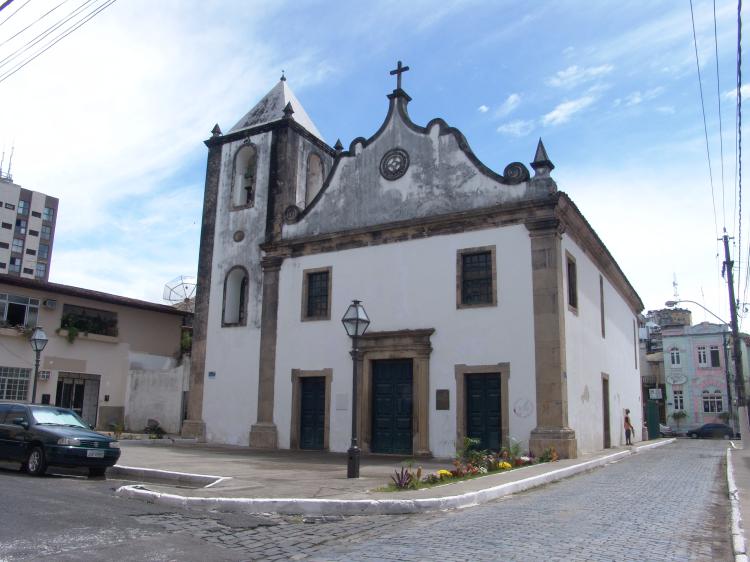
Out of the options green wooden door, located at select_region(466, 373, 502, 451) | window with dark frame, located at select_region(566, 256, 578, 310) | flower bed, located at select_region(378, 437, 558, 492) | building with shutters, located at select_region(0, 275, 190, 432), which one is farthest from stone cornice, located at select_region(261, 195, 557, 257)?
building with shutters, located at select_region(0, 275, 190, 432)

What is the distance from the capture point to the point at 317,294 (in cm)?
2053

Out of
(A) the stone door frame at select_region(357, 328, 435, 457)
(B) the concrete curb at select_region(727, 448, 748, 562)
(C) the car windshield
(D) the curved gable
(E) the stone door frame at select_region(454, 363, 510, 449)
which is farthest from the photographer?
(D) the curved gable

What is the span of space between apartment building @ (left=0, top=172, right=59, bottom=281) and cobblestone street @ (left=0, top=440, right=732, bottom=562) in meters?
77.7

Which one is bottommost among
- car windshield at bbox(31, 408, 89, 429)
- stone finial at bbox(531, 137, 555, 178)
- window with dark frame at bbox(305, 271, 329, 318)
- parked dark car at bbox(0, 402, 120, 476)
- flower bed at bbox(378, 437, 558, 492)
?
flower bed at bbox(378, 437, 558, 492)

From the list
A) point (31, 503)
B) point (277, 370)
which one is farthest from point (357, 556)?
point (277, 370)

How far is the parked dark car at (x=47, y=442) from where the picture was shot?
11.3m

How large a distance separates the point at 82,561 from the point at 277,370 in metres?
14.8

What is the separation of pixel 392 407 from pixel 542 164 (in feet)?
25.2

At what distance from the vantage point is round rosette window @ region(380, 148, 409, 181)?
64.0 feet

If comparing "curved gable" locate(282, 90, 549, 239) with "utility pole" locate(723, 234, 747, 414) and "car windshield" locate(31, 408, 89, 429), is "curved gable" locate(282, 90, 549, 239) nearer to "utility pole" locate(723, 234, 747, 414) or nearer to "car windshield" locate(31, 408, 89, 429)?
"car windshield" locate(31, 408, 89, 429)

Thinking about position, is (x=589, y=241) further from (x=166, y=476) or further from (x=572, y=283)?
(x=166, y=476)

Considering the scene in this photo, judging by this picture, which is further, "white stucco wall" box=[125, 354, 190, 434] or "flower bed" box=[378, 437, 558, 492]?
"white stucco wall" box=[125, 354, 190, 434]

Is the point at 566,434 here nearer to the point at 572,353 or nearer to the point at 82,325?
the point at 572,353

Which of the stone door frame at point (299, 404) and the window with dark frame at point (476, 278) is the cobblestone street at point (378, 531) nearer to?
the window with dark frame at point (476, 278)
